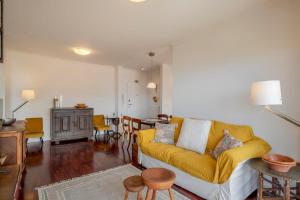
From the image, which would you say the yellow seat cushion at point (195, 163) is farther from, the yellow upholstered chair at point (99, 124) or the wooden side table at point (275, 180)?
the yellow upholstered chair at point (99, 124)

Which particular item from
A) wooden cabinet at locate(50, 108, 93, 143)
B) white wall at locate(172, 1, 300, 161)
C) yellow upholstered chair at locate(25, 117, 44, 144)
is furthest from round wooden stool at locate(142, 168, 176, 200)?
wooden cabinet at locate(50, 108, 93, 143)

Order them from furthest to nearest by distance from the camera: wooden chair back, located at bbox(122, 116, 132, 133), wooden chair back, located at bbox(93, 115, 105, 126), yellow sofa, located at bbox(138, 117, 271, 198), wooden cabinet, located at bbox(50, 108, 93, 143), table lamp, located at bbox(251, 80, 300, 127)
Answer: wooden chair back, located at bbox(93, 115, 105, 126)
wooden cabinet, located at bbox(50, 108, 93, 143)
wooden chair back, located at bbox(122, 116, 132, 133)
yellow sofa, located at bbox(138, 117, 271, 198)
table lamp, located at bbox(251, 80, 300, 127)

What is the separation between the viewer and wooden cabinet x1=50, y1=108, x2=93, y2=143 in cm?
509

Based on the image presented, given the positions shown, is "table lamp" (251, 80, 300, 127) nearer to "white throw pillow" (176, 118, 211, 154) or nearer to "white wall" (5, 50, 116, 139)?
"white throw pillow" (176, 118, 211, 154)

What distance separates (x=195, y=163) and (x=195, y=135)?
597 millimetres

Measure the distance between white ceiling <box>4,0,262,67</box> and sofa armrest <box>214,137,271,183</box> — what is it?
1976 mm

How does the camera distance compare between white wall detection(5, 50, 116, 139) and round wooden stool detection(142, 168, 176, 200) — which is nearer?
round wooden stool detection(142, 168, 176, 200)

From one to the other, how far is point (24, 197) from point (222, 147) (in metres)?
2.73

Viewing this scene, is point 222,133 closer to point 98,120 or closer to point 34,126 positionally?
point 98,120

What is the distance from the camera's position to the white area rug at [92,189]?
229 cm

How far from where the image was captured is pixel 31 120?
4770mm

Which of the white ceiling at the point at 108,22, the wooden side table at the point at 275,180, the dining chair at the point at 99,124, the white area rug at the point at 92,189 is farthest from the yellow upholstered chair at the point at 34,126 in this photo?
the wooden side table at the point at 275,180

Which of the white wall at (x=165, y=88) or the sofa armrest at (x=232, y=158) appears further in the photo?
the white wall at (x=165, y=88)

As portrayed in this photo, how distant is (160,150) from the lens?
9.33 ft
